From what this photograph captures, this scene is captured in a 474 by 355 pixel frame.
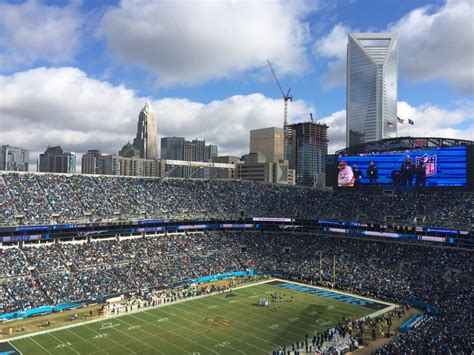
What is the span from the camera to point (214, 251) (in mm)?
66062

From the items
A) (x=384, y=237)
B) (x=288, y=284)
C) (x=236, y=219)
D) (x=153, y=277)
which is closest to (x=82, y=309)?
(x=153, y=277)

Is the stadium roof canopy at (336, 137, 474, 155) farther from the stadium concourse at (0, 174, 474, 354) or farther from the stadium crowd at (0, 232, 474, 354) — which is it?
the stadium crowd at (0, 232, 474, 354)

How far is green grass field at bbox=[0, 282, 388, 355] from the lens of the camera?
34.6 m

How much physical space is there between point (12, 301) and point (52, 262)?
8.63 m

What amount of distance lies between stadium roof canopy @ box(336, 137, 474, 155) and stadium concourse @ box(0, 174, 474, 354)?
7857 mm

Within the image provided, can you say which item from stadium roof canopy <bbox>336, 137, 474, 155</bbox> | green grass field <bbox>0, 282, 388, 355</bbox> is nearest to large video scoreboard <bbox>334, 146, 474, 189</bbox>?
stadium roof canopy <bbox>336, 137, 474, 155</bbox>

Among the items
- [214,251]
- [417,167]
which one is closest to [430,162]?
[417,167]

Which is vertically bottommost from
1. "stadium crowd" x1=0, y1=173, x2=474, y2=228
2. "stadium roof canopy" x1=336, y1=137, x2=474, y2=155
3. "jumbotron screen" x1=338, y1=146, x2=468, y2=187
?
"stadium crowd" x1=0, y1=173, x2=474, y2=228

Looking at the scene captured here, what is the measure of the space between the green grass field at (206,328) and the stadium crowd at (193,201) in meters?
19.8

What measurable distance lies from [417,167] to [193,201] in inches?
1507

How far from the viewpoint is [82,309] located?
45.3 metres

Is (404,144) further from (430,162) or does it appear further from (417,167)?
(430,162)

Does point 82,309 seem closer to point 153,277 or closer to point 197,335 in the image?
point 153,277

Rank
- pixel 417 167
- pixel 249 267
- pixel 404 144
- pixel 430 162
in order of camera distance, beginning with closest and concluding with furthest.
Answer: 1. pixel 430 162
2. pixel 417 167
3. pixel 404 144
4. pixel 249 267
